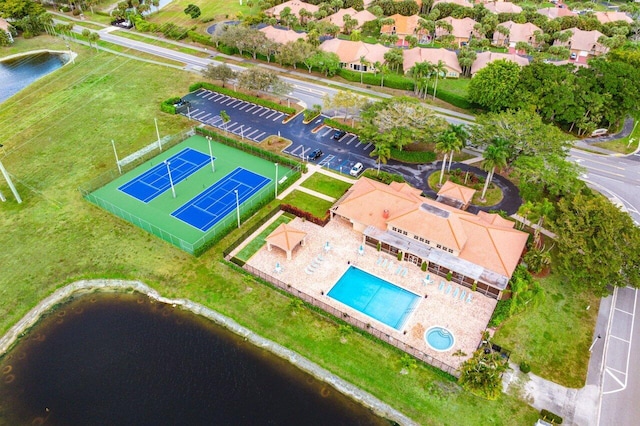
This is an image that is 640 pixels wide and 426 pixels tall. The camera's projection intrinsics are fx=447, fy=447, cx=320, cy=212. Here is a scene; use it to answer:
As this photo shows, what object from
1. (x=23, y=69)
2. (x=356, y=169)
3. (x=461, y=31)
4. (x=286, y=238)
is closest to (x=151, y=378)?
(x=286, y=238)

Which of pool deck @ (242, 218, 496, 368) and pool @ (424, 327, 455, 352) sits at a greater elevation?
pool deck @ (242, 218, 496, 368)

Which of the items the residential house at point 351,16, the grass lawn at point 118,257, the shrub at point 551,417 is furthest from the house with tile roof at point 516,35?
the shrub at point 551,417

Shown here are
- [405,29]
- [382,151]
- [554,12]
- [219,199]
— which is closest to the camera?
[219,199]

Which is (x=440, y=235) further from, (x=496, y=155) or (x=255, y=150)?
(x=255, y=150)

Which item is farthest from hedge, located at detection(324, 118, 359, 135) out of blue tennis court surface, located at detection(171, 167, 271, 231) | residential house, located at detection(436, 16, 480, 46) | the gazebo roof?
residential house, located at detection(436, 16, 480, 46)

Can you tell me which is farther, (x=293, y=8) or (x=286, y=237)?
(x=293, y=8)

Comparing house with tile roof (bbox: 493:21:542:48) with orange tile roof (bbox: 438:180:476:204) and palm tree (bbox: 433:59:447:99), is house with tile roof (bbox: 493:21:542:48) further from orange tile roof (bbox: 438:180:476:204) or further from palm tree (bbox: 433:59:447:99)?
orange tile roof (bbox: 438:180:476:204)

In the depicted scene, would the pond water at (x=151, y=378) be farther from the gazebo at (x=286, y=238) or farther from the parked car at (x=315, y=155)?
the parked car at (x=315, y=155)
